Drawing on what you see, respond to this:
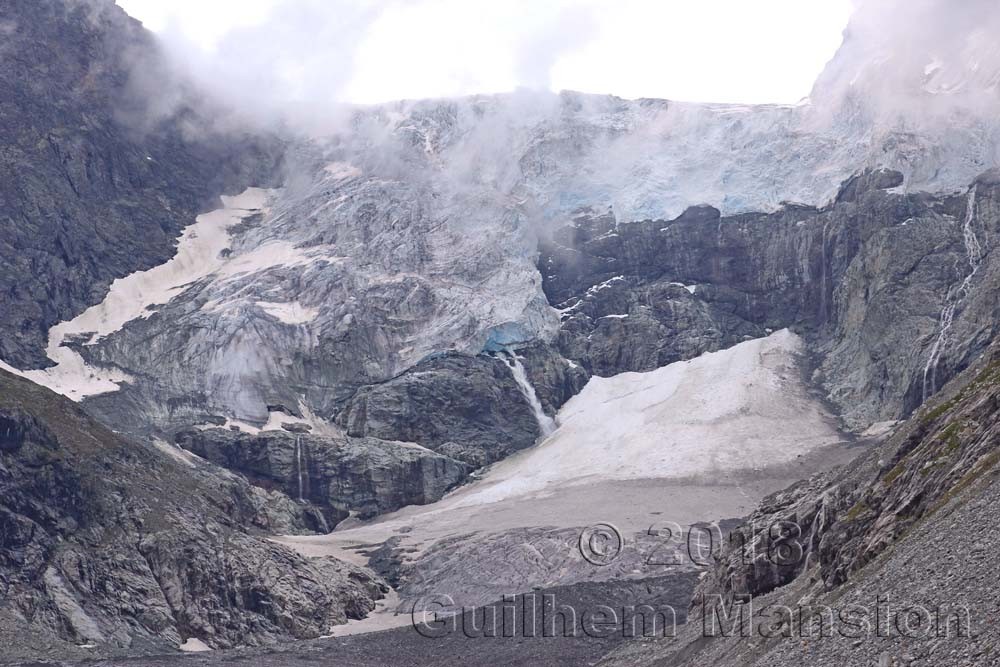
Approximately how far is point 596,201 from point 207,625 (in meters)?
104

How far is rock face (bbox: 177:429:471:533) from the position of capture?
14150 cm

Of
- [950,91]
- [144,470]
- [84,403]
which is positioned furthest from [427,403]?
[950,91]

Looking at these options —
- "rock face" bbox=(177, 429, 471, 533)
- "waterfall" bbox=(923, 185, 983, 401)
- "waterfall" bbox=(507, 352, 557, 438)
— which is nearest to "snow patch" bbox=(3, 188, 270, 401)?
"rock face" bbox=(177, 429, 471, 533)

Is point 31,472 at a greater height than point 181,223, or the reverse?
point 181,223

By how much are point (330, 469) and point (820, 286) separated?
70.6 m

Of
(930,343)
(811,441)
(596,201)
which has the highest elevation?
(596,201)

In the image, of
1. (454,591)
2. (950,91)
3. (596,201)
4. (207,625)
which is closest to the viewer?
(207,625)

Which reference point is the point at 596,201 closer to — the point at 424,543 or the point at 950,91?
the point at 950,91

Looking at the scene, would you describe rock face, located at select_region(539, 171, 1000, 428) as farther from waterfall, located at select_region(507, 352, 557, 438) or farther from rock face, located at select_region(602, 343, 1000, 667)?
rock face, located at select_region(602, 343, 1000, 667)

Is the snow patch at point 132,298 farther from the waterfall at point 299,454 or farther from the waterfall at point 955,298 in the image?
the waterfall at point 955,298

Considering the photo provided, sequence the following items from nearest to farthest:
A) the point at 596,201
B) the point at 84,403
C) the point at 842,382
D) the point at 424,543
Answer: the point at 424,543
the point at 84,403
the point at 842,382
the point at 596,201

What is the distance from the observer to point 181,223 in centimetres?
18838

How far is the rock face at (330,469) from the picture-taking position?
142m

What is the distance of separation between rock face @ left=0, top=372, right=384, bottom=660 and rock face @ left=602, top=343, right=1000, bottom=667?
130 ft
